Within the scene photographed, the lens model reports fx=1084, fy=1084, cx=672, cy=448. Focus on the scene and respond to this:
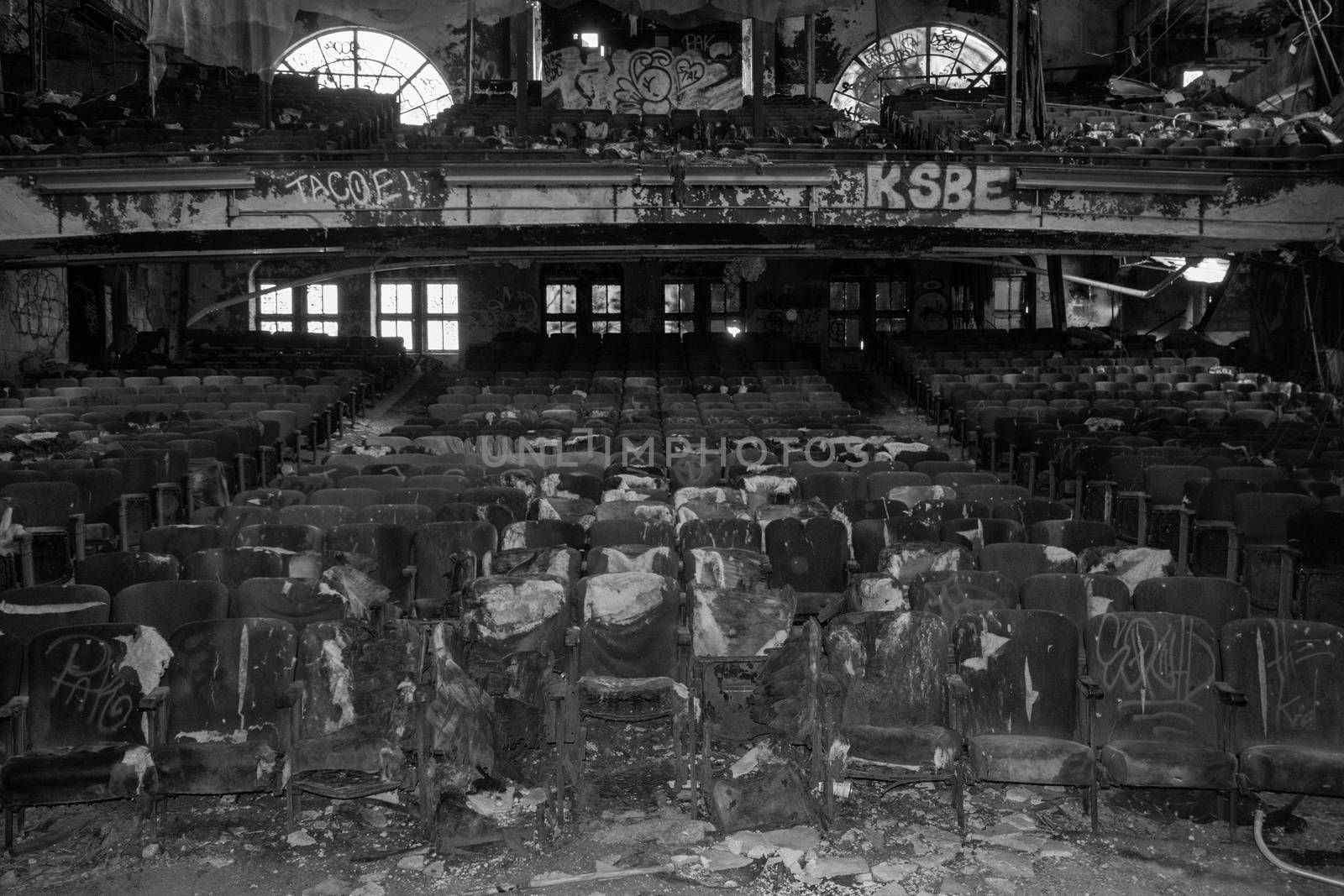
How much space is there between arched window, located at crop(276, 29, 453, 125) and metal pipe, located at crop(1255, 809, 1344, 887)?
21037 mm

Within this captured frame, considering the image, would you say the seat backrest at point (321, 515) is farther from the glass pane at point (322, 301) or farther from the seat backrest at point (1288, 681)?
the glass pane at point (322, 301)

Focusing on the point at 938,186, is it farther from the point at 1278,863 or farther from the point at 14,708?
the point at 14,708

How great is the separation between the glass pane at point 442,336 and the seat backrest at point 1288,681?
695 inches

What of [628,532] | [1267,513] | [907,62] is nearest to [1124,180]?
[1267,513]

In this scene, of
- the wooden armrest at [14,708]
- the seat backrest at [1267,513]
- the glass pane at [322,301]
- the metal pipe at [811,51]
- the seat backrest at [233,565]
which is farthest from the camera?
the metal pipe at [811,51]

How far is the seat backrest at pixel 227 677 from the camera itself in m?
4.26

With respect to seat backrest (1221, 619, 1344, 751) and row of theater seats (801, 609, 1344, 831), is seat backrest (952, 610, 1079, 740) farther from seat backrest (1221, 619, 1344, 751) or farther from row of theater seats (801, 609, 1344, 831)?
seat backrest (1221, 619, 1344, 751)

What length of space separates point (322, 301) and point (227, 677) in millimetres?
17151

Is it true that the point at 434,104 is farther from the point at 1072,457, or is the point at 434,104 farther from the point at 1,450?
the point at 1072,457

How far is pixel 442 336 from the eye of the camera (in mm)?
20594

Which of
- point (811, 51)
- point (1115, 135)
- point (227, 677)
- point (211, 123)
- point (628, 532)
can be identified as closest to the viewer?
point (227, 677)

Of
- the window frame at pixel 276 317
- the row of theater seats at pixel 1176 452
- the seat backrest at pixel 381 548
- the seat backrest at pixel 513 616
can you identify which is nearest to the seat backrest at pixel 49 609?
the seat backrest at pixel 381 548

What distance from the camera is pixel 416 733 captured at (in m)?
4.13

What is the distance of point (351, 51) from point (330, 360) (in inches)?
405
